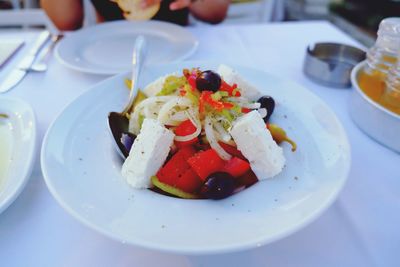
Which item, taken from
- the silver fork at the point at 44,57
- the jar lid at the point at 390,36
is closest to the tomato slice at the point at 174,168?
the jar lid at the point at 390,36

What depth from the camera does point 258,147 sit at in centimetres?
73

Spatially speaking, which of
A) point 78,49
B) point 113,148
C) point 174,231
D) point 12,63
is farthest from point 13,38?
point 174,231

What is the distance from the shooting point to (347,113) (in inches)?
43.1

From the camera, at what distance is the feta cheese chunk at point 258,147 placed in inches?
28.2

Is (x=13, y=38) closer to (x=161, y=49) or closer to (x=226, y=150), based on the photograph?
(x=161, y=49)

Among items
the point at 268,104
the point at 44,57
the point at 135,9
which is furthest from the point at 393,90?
the point at 44,57

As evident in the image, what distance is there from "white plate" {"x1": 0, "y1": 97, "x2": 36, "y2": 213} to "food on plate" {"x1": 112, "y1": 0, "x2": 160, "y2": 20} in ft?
2.71

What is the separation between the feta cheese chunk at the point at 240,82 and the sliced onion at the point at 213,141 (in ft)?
0.51

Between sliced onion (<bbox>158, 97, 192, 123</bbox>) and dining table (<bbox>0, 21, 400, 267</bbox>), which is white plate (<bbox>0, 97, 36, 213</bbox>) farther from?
sliced onion (<bbox>158, 97, 192, 123</bbox>)

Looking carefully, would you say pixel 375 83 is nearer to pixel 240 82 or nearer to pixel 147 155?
pixel 240 82

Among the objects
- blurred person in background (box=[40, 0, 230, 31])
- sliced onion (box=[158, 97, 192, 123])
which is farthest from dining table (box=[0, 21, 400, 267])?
blurred person in background (box=[40, 0, 230, 31])

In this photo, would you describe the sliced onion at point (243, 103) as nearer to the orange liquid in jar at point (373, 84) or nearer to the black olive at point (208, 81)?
the black olive at point (208, 81)

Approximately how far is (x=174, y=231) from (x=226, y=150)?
11.7 inches

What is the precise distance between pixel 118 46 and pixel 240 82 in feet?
2.55
